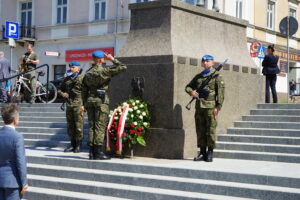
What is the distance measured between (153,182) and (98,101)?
195 centimetres

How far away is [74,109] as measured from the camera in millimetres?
10641

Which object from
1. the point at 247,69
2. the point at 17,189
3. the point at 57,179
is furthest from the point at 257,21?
the point at 17,189

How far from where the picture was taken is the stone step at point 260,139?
9953 mm

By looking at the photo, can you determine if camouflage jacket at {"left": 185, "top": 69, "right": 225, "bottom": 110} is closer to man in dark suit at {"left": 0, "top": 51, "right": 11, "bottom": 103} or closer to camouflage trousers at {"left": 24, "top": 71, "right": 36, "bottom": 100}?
camouflage trousers at {"left": 24, "top": 71, "right": 36, "bottom": 100}

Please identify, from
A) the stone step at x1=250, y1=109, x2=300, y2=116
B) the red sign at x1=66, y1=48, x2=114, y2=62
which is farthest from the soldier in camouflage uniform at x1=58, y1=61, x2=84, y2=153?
the red sign at x1=66, y1=48, x2=114, y2=62

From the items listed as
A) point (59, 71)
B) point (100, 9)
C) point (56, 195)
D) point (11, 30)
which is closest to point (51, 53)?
point (59, 71)

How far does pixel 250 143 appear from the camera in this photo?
1033 centimetres

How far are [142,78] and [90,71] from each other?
47.6 inches

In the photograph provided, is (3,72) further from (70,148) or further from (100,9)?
(100,9)

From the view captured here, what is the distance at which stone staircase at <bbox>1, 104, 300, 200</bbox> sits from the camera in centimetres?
741

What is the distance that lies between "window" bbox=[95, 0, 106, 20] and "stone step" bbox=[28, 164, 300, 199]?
20.1 metres

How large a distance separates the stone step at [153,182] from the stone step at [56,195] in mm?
145

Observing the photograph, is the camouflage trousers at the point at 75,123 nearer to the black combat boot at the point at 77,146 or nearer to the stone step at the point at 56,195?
the black combat boot at the point at 77,146

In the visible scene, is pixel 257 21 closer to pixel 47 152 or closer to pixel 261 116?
pixel 261 116
